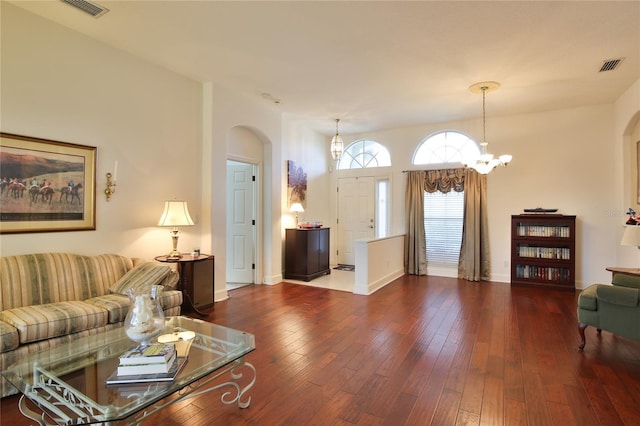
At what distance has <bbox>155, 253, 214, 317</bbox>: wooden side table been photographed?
13.0 feet

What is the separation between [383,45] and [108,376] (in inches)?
145

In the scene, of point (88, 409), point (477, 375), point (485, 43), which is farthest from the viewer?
point (485, 43)

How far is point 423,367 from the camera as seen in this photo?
2.71 meters

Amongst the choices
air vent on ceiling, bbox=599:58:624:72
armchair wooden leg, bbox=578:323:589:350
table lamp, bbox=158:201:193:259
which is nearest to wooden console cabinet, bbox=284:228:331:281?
table lamp, bbox=158:201:193:259

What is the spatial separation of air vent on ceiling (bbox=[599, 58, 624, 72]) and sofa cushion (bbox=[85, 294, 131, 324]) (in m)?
5.73

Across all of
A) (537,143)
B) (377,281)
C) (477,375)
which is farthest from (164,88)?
(537,143)

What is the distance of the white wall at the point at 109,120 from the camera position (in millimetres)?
2967

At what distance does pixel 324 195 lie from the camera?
25.2ft

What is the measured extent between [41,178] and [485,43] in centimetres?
464

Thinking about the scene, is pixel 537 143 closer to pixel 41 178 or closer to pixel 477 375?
pixel 477 375

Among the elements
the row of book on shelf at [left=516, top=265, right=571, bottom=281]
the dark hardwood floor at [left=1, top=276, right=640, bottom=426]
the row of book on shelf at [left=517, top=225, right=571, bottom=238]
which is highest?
the row of book on shelf at [left=517, top=225, right=571, bottom=238]

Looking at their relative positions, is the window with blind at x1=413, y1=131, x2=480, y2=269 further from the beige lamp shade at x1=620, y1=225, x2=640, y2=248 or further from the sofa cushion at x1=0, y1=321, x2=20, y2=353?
the sofa cushion at x1=0, y1=321, x2=20, y2=353

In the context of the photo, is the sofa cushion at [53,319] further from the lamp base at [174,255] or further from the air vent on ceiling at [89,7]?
the air vent on ceiling at [89,7]

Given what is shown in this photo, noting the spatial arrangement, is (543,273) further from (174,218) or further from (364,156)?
(174,218)
